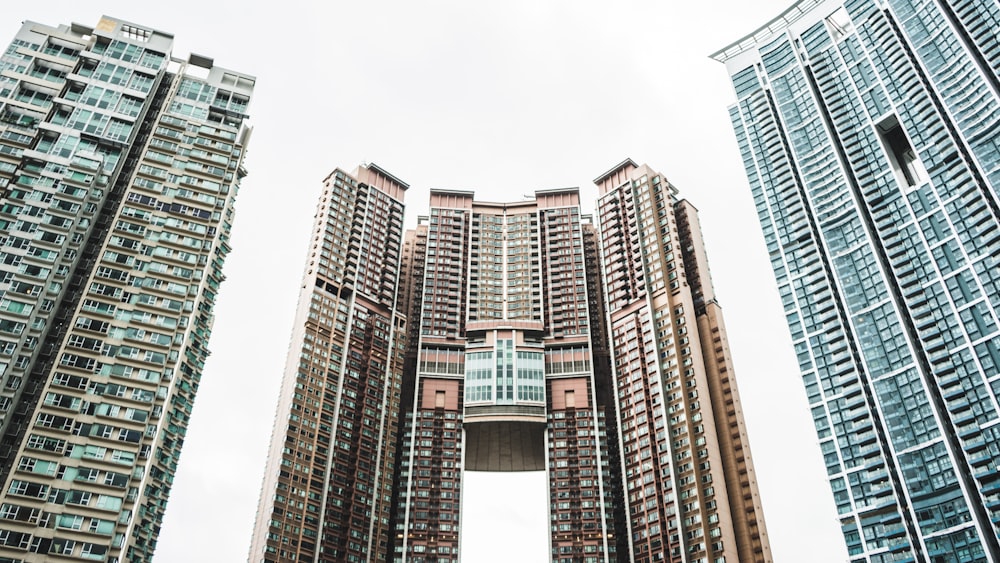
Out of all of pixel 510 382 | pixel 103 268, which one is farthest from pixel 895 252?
pixel 103 268

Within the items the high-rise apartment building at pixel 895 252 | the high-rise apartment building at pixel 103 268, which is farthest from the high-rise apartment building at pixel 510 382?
the high-rise apartment building at pixel 103 268

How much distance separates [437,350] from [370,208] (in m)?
26.9

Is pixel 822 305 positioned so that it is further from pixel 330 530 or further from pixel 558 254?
pixel 330 530

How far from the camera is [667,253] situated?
4961 inches

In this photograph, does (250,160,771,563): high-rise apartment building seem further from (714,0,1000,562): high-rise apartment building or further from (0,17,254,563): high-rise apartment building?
(0,17,254,563): high-rise apartment building

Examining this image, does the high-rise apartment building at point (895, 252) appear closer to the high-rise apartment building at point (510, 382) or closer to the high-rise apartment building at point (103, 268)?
the high-rise apartment building at point (510, 382)

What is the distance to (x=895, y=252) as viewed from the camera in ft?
346

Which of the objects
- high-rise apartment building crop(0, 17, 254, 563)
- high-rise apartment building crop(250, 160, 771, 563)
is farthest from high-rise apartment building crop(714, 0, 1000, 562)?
high-rise apartment building crop(0, 17, 254, 563)

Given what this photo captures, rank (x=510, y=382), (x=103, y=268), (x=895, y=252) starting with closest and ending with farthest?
(x=103, y=268) → (x=895, y=252) → (x=510, y=382)

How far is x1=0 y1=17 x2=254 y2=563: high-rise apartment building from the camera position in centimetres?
6025

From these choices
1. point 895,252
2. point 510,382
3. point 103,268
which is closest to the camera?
point 103,268

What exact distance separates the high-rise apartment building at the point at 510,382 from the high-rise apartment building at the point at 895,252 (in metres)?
13.5

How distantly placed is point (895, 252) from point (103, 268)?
93.9 m

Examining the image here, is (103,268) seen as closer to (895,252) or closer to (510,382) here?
(510,382)
